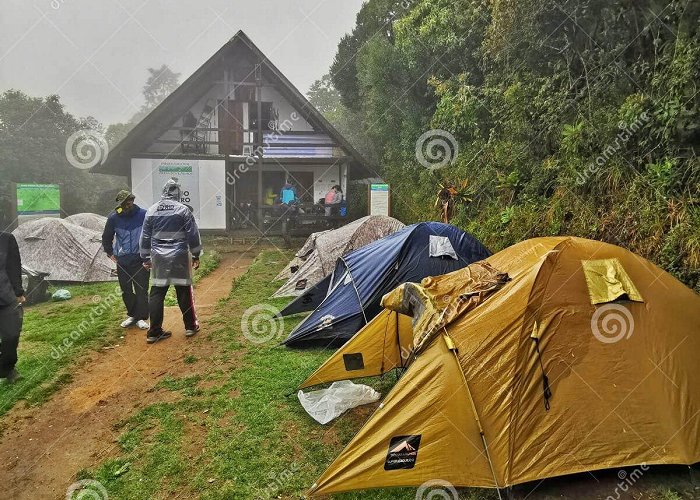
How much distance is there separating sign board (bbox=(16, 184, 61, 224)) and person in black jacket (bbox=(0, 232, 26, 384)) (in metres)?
9.50

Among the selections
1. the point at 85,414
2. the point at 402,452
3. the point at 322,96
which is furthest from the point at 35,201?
the point at 322,96

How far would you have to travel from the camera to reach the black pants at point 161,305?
5.60 meters

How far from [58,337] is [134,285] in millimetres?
1206

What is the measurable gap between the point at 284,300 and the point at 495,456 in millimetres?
5409

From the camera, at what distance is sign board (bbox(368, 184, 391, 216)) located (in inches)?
479

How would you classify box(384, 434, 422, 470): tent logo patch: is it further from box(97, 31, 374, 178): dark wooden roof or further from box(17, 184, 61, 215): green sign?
box(17, 184, 61, 215): green sign

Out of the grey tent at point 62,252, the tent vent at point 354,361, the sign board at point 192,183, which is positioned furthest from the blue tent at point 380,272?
the sign board at point 192,183

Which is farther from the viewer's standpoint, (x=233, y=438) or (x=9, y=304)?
(x=9, y=304)

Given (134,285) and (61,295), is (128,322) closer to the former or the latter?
(134,285)

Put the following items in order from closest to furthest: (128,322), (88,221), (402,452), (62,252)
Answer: (402,452) → (128,322) → (62,252) → (88,221)

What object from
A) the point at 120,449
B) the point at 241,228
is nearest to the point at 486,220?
the point at 120,449

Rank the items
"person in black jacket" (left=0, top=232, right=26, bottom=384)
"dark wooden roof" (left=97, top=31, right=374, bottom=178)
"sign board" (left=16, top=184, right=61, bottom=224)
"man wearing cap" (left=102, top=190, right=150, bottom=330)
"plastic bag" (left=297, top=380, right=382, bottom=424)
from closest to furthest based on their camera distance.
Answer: "plastic bag" (left=297, top=380, right=382, bottom=424) → "person in black jacket" (left=0, top=232, right=26, bottom=384) → "man wearing cap" (left=102, top=190, right=150, bottom=330) → "sign board" (left=16, top=184, right=61, bottom=224) → "dark wooden roof" (left=97, top=31, right=374, bottom=178)

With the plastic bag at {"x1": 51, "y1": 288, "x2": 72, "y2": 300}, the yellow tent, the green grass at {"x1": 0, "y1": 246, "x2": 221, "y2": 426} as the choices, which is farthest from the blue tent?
the plastic bag at {"x1": 51, "y1": 288, "x2": 72, "y2": 300}

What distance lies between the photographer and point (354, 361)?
4.47 meters
